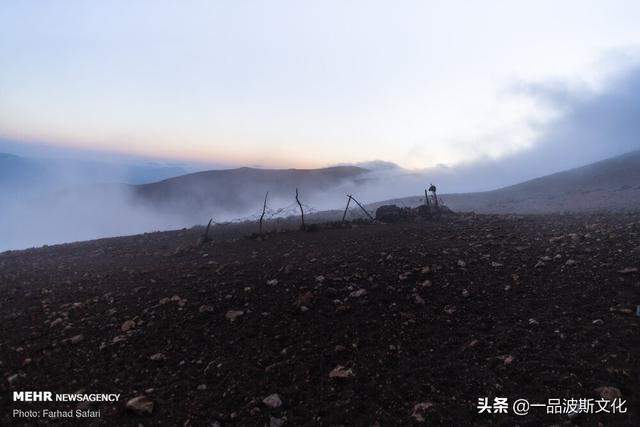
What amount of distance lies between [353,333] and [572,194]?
2261 cm

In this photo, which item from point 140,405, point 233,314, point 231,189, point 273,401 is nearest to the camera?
point 273,401

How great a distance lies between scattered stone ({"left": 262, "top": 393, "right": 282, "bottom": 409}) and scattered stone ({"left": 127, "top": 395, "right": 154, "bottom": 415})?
110cm

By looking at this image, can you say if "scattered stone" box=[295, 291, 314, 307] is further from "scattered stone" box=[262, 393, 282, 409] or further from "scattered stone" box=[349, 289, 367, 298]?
"scattered stone" box=[262, 393, 282, 409]

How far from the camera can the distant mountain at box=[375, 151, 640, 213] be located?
17859 mm

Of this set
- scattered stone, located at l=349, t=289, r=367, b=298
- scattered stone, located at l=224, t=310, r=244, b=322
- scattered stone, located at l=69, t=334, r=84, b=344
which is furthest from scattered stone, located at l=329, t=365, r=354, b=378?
scattered stone, located at l=69, t=334, r=84, b=344

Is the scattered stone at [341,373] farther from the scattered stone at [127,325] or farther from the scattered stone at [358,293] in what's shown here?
the scattered stone at [127,325]

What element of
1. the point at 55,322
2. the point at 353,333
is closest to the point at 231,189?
the point at 55,322

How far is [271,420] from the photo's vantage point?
3.42 metres

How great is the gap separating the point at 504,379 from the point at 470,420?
643 millimetres

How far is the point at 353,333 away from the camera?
4.70 m

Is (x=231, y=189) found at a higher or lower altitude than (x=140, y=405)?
higher

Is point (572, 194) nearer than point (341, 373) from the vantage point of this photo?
No

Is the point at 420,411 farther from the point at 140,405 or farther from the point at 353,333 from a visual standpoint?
the point at 140,405

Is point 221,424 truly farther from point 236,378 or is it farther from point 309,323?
point 309,323
